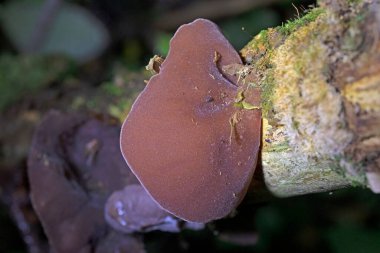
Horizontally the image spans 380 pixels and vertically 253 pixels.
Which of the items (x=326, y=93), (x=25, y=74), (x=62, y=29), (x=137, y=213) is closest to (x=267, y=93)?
(x=326, y=93)

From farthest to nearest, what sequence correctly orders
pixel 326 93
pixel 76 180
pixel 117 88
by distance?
pixel 117 88
pixel 76 180
pixel 326 93

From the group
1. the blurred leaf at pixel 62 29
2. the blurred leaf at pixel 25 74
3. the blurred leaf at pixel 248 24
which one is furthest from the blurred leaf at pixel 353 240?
the blurred leaf at pixel 62 29

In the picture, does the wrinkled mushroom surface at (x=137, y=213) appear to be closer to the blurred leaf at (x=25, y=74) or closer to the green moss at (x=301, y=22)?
the green moss at (x=301, y=22)

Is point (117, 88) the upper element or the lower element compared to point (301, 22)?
lower

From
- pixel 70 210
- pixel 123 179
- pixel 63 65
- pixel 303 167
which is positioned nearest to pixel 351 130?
pixel 303 167

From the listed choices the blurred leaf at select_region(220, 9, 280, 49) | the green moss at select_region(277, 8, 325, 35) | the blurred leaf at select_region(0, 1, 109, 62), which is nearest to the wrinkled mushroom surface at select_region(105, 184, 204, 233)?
the green moss at select_region(277, 8, 325, 35)

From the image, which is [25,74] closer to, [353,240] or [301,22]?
[301,22]
